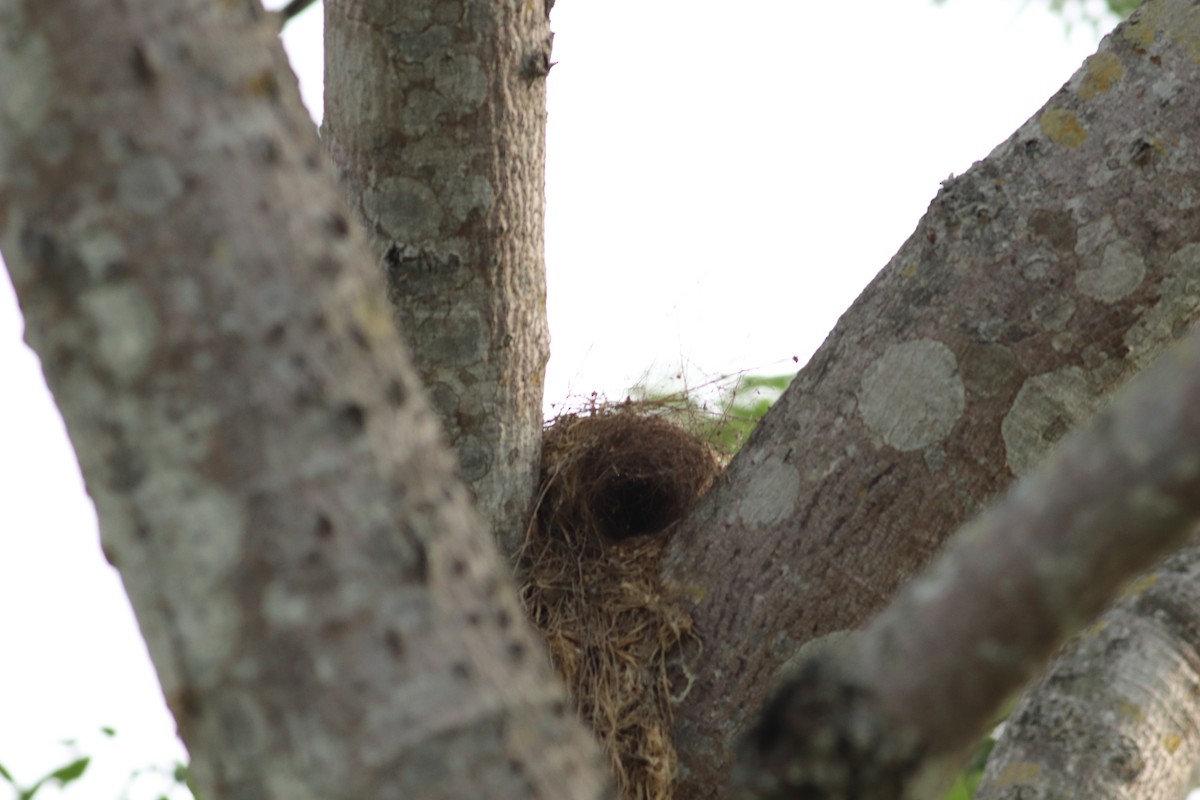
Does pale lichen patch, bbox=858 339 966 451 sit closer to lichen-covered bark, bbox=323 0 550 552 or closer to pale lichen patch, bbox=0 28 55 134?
lichen-covered bark, bbox=323 0 550 552

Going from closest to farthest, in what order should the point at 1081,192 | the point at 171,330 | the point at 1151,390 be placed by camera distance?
the point at 1151,390 → the point at 171,330 → the point at 1081,192

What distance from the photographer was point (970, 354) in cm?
191

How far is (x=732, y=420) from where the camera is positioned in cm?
277

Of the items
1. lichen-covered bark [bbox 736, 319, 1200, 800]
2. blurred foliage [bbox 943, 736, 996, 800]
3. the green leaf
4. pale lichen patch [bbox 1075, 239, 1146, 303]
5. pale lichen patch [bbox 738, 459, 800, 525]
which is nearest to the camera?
lichen-covered bark [bbox 736, 319, 1200, 800]

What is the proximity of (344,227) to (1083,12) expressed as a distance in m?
3.94

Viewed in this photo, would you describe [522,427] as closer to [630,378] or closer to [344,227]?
[630,378]

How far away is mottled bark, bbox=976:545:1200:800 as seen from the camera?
1.74 metres

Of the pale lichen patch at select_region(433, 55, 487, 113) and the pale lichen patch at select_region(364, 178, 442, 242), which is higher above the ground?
the pale lichen patch at select_region(433, 55, 487, 113)

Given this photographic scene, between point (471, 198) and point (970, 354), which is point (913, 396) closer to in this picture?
point (970, 354)

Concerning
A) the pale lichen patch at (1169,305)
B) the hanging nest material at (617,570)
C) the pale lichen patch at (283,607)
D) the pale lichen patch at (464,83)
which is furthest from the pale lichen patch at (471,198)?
the pale lichen patch at (283,607)

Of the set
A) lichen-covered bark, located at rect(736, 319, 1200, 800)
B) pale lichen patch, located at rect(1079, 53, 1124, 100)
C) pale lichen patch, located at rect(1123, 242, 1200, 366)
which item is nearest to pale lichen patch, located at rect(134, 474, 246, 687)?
lichen-covered bark, located at rect(736, 319, 1200, 800)

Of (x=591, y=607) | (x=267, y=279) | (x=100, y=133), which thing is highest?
(x=100, y=133)

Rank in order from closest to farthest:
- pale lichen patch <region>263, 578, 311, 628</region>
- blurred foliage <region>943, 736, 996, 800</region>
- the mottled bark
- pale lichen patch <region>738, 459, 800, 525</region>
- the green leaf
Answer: pale lichen patch <region>263, 578, 311, 628</region> → the mottled bark → pale lichen patch <region>738, 459, 800, 525</region> → blurred foliage <region>943, 736, 996, 800</region> → the green leaf

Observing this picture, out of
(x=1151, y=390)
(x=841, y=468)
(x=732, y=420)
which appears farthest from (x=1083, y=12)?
(x=1151, y=390)
